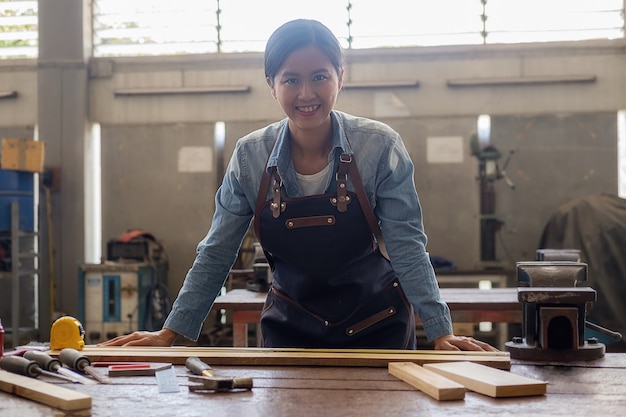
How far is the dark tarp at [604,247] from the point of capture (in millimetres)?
5422

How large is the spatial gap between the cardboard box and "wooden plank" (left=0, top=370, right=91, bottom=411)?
472cm

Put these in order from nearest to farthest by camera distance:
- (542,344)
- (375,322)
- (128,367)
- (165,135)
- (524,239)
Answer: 1. (128,367)
2. (542,344)
3. (375,322)
4. (524,239)
5. (165,135)

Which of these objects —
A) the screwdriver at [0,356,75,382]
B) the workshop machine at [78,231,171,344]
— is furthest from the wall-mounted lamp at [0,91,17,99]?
the screwdriver at [0,356,75,382]

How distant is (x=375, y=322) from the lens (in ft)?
6.53

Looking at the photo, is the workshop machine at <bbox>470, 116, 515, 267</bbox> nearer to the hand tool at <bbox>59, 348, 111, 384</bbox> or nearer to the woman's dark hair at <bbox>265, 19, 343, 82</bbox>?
the woman's dark hair at <bbox>265, 19, 343, 82</bbox>

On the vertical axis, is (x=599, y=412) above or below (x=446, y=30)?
below

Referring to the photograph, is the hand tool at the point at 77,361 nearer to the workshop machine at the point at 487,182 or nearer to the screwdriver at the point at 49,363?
the screwdriver at the point at 49,363

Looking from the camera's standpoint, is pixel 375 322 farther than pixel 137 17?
No

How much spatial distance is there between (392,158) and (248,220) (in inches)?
17.0

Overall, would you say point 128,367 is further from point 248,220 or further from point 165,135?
point 165,135

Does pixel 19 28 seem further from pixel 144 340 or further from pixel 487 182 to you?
pixel 144 340

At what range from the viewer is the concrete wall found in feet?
20.5

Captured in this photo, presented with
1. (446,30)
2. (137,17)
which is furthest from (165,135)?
(446,30)

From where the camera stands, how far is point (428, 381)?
1.39 meters
